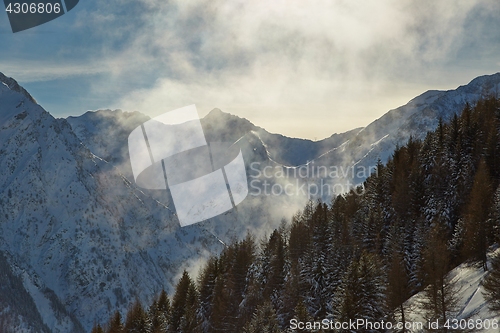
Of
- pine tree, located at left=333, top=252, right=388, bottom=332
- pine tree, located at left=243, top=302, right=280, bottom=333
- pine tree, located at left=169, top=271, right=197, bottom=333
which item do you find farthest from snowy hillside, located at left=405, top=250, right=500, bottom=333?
pine tree, located at left=169, top=271, right=197, bottom=333

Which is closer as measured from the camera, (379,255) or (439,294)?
(439,294)

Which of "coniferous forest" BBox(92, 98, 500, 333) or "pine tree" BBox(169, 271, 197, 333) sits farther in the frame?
"pine tree" BBox(169, 271, 197, 333)

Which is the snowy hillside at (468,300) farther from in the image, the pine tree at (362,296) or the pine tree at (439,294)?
the pine tree at (362,296)

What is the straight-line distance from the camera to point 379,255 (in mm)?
62812

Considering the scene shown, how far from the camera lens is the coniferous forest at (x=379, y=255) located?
141 feet

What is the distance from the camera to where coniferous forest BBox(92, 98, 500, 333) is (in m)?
43.1

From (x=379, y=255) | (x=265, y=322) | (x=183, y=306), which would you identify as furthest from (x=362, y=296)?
(x=183, y=306)

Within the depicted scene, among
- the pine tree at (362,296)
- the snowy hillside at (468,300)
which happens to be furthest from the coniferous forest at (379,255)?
the snowy hillside at (468,300)

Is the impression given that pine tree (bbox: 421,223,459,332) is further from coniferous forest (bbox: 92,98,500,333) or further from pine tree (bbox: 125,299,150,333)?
pine tree (bbox: 125,299,150,333)

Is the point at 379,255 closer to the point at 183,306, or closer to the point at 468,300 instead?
the point at 468,300

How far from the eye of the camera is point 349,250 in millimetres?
62656

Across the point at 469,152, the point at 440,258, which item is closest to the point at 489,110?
the point at 469,152

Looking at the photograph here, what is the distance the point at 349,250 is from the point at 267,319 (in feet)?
62.4

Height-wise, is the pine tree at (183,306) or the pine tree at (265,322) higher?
the pine tree at (265,322)
